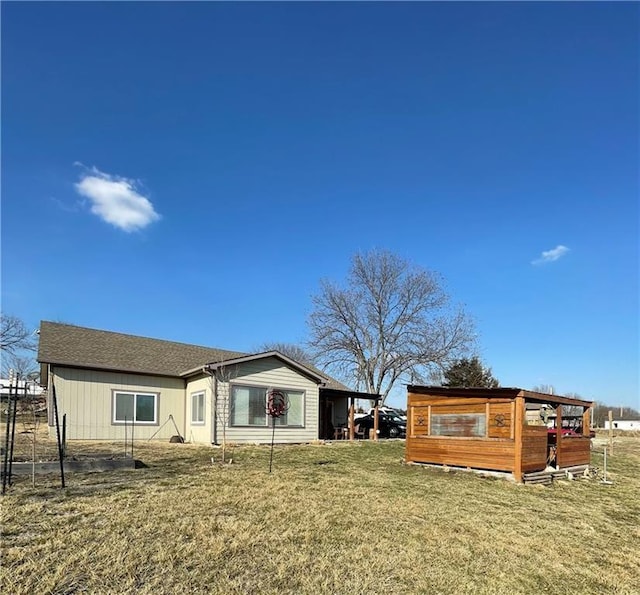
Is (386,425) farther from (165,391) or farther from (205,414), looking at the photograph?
(165,391)

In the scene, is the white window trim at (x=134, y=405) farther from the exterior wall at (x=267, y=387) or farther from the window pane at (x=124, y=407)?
the exterior wall at (x=267, y=387)

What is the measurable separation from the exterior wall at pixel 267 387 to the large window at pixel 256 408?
0.16m

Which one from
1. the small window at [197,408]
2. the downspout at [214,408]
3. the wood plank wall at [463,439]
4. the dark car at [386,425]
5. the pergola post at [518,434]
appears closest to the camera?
the pergola post at [518,434]

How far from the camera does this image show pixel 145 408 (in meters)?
18.2

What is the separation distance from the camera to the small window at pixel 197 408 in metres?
17.8

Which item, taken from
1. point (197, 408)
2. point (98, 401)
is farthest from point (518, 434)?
point (98, 401)

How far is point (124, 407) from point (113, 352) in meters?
2.37

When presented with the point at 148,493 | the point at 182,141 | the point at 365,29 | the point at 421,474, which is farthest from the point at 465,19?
the point at 148,493

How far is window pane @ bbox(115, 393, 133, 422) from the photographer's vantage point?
17445 millimetres

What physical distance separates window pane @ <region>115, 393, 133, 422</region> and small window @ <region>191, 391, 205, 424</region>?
220cm

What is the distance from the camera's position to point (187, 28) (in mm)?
10461

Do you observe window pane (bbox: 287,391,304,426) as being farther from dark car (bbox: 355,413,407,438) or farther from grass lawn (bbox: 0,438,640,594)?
grass lawn (bbox: 0,438,640,594)

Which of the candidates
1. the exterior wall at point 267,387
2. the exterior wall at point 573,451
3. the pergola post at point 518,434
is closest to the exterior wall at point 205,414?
the exterior wall at point 267,387

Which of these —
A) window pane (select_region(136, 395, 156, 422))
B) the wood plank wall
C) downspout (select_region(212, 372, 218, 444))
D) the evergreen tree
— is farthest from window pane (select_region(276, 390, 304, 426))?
the evergreen tree
